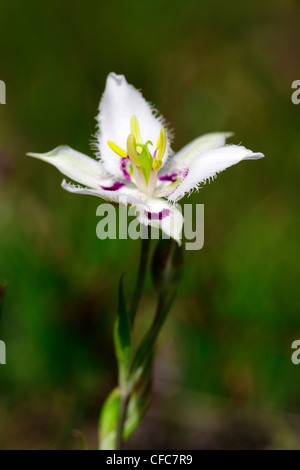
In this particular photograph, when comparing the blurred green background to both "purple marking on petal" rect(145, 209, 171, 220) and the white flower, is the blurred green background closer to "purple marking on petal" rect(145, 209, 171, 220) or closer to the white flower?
the white flower

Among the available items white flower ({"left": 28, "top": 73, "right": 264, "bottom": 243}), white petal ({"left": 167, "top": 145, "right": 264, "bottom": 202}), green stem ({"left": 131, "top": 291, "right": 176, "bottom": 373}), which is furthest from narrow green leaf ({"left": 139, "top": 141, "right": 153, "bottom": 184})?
green stem ({"left": 131, "top": 291, "right": 176, "bottom": 373})

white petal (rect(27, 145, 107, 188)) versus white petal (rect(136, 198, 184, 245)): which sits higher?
white petal (rect(27, 145, 107, 188))

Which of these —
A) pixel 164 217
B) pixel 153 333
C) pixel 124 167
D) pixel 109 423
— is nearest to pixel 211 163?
pixel 164 217

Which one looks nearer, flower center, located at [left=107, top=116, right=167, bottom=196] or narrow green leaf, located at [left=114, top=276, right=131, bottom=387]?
narrow green leaf, located at [left=114, top=276, right=131, bottom=387]

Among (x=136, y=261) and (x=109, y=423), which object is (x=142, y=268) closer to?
(x=109, y=423)

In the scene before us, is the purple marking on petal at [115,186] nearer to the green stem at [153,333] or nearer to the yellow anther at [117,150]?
the yellow anther at [117,150]

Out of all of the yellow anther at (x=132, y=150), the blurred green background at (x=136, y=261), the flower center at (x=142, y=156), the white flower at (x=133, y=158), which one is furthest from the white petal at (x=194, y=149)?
the blurred green background at (x=136, y=261)
